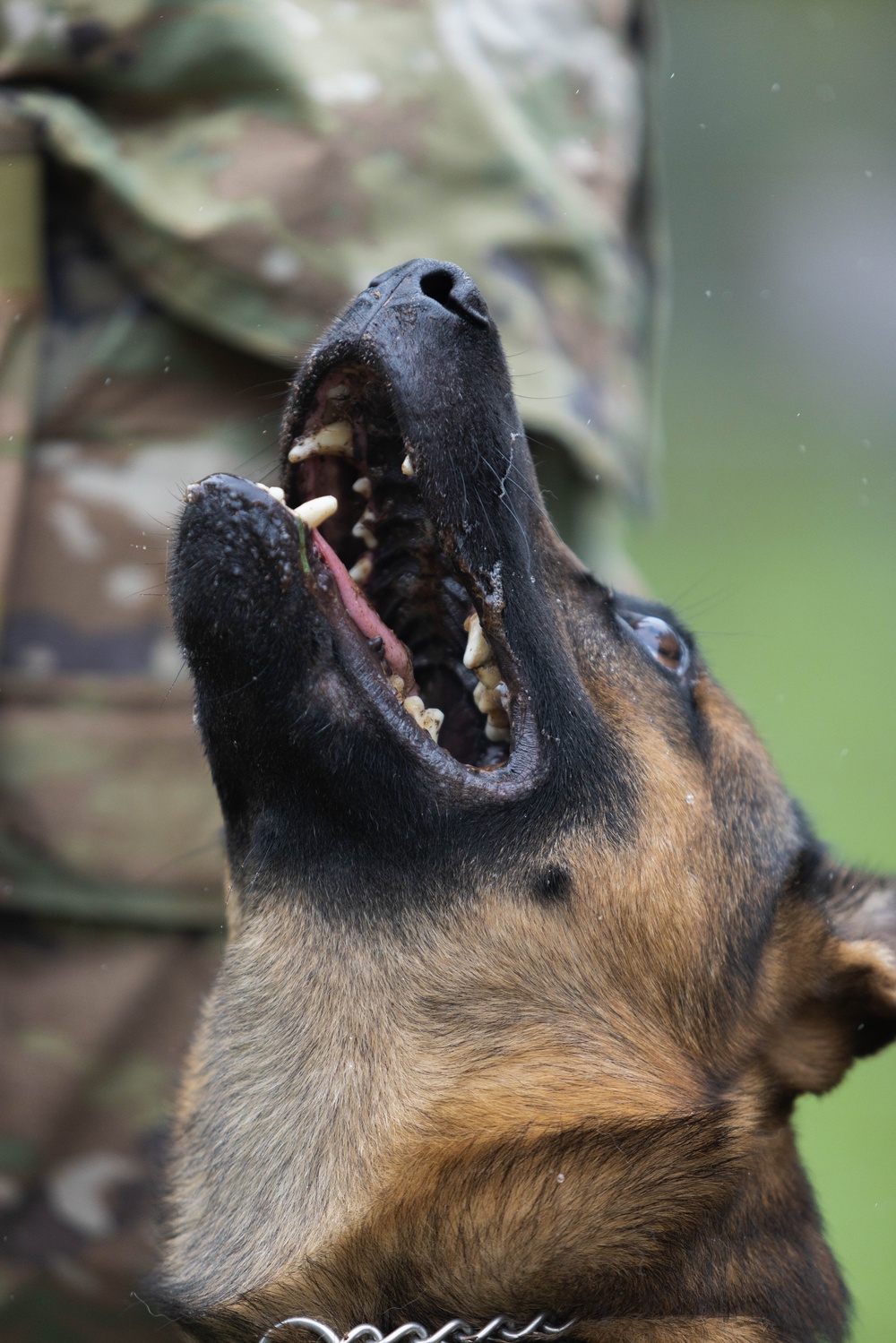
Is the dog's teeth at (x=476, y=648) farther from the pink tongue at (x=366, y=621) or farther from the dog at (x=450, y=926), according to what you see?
the pink tongue at (x=366, y=621)

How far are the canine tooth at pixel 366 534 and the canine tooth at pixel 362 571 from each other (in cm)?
2

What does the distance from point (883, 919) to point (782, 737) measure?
5.83m

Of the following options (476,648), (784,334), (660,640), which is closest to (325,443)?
(476,648)

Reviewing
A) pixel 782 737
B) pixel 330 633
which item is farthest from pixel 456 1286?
pixel 782 737

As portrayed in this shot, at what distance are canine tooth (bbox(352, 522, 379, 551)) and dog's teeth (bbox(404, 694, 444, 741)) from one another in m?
0.39

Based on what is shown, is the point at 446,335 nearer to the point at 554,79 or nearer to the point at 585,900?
the point at 585,900

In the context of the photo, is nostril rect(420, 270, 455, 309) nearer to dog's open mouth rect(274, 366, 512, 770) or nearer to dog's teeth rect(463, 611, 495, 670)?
dog's open mouth rect(274, 366, 512, 770)

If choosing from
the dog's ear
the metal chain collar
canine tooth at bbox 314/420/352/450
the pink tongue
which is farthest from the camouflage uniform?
the dog's ear

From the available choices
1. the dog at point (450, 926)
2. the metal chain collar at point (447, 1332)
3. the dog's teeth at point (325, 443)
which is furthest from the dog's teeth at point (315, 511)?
the metal chain collar at point (447, 1332)

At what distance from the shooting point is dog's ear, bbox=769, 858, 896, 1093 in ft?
9.41

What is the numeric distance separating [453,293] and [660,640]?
899 mm

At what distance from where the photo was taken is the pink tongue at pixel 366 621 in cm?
240

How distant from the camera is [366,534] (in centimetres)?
273

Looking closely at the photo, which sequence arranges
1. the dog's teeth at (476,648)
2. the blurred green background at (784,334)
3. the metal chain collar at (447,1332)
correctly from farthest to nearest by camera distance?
the blurred green background at (784,334), the dog's teeth at (476,648), the metal chain collar at (447,1332)
